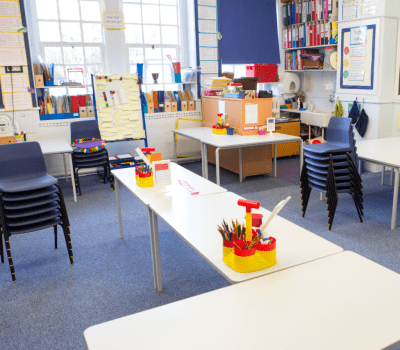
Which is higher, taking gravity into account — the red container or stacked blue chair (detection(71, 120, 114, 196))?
the red container

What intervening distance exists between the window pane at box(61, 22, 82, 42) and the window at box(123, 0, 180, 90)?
28.5 inches

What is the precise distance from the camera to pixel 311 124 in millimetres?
6461

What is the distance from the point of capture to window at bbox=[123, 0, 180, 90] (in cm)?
609

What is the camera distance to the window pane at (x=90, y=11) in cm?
578

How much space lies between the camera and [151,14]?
621cm

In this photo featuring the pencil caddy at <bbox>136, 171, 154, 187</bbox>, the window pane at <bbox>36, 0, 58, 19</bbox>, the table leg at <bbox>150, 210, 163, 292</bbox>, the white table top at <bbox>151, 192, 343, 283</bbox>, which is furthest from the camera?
the window pane at <bbox>36, 0, 58, 19</bbox>

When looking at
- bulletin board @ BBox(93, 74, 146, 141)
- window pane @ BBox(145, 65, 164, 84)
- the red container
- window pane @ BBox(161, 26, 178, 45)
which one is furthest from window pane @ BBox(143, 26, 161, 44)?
the red container

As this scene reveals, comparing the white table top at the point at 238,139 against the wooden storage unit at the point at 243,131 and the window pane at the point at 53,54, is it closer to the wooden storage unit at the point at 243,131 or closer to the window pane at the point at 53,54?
the wooden storage unit at the point at 243,131

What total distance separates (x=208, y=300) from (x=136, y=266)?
176 centimetres

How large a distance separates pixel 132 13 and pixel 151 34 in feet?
1.41

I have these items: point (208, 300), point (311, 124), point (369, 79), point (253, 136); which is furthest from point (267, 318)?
point (311, 124)

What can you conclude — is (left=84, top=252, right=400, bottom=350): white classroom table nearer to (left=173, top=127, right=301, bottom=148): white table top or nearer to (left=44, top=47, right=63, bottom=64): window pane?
(left=173, top=127, right=301, bottom=148): white table top

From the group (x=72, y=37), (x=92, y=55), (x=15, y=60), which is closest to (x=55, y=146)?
(x=15, y=60)

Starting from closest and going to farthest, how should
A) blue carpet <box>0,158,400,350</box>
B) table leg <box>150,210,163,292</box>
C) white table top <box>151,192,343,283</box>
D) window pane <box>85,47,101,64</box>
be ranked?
white table top <box>151,192,343,283</box>
blue carpet <box>0,158,400,350</box>
table leg <box>150,210,163,292</box>
window pane <box>85,47,101,64</box>
